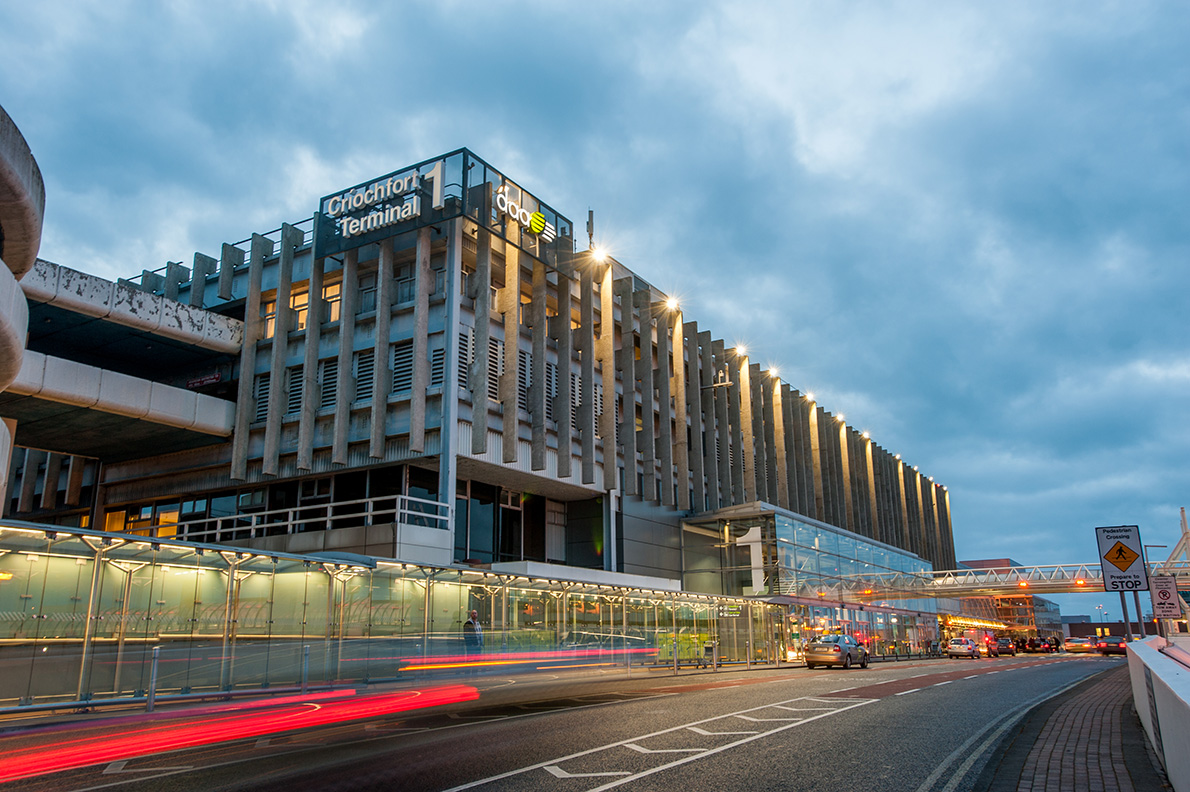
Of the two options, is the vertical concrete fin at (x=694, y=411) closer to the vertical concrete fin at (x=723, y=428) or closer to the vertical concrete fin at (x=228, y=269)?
the vertical concrete fin at (x=723, y=428)

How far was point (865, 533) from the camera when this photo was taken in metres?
63.9

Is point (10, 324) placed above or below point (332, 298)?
below

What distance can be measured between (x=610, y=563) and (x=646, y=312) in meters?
12.1

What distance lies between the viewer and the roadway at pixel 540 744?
8.38 m

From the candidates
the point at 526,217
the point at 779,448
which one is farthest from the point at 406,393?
the point at 779,448

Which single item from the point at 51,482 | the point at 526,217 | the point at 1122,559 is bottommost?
the point at 1122,559

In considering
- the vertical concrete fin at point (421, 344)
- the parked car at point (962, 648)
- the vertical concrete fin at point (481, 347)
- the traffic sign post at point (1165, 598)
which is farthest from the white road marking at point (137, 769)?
the parked car at point (962, 648)

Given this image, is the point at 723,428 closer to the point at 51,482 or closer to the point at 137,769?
the point at 51,482

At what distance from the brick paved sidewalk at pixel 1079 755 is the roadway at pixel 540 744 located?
38 centimetres

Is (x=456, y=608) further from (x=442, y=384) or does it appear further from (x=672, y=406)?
(x=672, y=406)

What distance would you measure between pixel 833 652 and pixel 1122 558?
19.4 metres

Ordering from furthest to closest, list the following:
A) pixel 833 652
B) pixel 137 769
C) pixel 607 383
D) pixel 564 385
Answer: pixel 607 383, pixel 564 385, pixel 833 652, pixel 137 769

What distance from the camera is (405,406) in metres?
32.4

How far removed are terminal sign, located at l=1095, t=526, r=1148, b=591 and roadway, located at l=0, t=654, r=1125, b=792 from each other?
317cm
